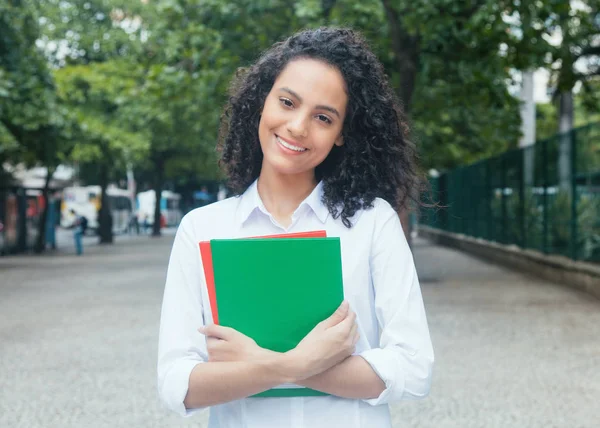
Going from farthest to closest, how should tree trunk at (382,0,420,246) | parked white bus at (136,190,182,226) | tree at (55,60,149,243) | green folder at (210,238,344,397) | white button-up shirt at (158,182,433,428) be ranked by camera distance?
parked white bus at (136,190,182,226)
tree at (55,60,149,243)
tree trunk at (382,0,420,246)
white button-up shirt at (158,182,433,428)
green folder at (210,238,344,397)

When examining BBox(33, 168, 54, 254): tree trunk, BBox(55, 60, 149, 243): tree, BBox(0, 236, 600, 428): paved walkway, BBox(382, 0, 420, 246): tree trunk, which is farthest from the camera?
BBox(33, 168, 54, 254): tree trunk

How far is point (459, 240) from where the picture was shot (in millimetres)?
28344

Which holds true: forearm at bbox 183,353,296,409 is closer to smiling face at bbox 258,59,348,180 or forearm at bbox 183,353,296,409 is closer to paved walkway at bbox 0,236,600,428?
smiling face at bbox 258,59,348,180

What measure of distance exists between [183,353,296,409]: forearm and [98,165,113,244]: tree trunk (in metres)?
32.2

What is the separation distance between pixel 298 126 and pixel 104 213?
3520 cm

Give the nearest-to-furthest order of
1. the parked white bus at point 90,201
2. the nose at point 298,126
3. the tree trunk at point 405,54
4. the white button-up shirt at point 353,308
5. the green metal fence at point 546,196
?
the white button-up shirt at point 353,308, the nose at point 298,126, the green metal fence at point 546,196, the tree trunk at point 405,54, the parked white bus at point 90,201

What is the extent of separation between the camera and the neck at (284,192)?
80.6 inches

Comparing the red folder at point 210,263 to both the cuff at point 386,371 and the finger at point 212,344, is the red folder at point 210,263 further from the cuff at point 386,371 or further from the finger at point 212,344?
the cuff at point 386,371

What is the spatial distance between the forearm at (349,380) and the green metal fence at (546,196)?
24.8ft

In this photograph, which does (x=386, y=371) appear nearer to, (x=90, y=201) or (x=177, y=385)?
(x=177, y=385)

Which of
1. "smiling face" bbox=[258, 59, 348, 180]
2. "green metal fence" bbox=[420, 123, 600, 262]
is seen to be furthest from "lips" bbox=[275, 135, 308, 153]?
"green metal fence" bbox=[420, 123, 600, 262]

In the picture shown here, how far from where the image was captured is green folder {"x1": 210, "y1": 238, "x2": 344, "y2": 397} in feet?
5.73

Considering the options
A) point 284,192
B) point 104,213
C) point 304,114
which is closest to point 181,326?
point 284,192

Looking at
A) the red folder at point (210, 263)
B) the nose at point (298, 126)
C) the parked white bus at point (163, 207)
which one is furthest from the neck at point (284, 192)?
the parked white bus at point (163, 207)
